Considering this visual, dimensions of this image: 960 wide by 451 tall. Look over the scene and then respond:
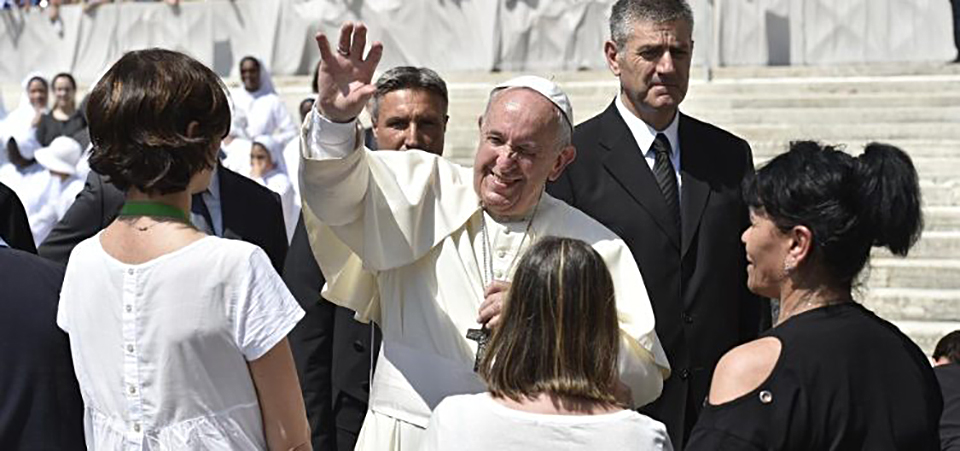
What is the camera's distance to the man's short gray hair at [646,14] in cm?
530

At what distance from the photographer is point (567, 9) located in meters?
17.0

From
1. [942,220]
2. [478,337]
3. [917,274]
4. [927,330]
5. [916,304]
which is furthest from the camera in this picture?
[942,220]

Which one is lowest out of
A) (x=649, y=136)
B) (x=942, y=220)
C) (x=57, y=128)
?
(x=942, y=220)

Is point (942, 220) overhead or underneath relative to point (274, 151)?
underneath

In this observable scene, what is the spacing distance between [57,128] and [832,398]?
521 inches

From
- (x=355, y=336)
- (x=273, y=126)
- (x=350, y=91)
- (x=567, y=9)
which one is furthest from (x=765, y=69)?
(x=350, y=91)

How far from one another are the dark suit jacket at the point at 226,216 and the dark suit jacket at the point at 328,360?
432 millimetres

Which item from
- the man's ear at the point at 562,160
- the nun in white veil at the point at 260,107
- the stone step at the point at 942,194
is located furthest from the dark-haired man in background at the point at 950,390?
the nun in white veil at the point at 260,107

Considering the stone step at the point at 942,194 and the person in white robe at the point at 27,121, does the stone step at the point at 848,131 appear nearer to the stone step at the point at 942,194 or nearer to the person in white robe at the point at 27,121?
the stone step at the point at 942,194

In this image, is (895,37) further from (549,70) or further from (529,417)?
(529,417)

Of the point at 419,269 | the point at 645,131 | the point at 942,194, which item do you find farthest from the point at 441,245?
the point at 942,194

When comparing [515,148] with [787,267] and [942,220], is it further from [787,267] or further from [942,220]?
[942,220]

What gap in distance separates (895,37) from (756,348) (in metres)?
12.9

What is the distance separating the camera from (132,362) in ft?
11.1
